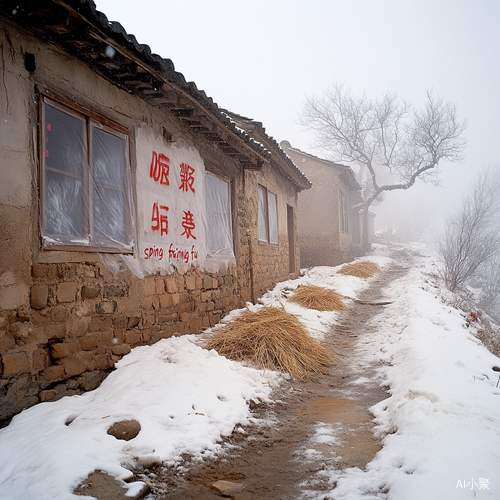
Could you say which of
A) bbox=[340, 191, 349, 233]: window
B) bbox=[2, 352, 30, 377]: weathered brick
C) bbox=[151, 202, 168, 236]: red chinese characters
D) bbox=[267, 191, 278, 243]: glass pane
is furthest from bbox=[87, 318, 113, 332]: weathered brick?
bbox=[340, 191, 349, 233]: window

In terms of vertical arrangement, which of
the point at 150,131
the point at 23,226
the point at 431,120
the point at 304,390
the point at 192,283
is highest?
the point at 431,120

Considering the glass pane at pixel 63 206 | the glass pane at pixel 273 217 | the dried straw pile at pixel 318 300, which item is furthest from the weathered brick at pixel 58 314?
the glass pane at pixel 273 217

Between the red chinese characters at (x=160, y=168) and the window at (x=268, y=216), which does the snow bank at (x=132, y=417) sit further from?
the window at (x=268, y=216)

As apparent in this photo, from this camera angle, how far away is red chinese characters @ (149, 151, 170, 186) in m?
4.31

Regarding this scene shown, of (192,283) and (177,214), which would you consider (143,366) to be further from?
(177,214)

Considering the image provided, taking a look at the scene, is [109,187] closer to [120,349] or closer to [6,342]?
[120,349]

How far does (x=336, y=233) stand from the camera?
1523 cm

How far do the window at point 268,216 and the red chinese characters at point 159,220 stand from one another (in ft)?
12.5

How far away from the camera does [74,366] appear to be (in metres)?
3.08

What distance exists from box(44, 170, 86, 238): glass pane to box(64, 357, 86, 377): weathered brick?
1.04m

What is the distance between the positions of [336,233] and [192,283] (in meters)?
11.1

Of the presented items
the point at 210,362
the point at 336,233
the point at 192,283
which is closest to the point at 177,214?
the point at 192,283

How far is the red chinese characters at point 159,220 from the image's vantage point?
14.1ft

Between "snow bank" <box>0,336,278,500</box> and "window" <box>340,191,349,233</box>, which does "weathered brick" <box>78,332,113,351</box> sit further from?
"window" <box>340,191,349,233</box>
